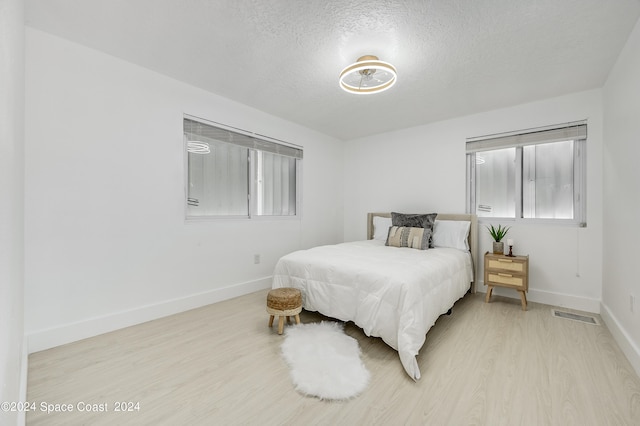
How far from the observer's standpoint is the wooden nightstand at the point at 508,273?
120 inches

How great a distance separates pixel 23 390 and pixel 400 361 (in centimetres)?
229

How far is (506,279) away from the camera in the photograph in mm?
3131

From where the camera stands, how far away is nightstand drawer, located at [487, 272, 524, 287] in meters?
3.05

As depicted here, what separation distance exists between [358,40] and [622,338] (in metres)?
3.11

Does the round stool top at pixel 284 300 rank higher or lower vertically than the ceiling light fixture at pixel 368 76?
lower

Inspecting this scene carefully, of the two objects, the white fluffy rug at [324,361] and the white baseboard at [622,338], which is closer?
the white fluffy rug at [324,361]

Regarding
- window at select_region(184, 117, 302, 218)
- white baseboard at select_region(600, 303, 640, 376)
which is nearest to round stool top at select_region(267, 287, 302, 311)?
window at select_region(184, 117, 302, 218)

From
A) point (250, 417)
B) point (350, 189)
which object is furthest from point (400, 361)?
point (350, 189)

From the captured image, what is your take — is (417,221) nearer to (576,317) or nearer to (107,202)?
(576,317)

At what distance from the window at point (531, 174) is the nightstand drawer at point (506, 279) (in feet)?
2.89

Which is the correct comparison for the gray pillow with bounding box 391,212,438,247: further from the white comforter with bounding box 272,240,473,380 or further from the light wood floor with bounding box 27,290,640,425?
the light wood floor with bounding box 27,290,640,425

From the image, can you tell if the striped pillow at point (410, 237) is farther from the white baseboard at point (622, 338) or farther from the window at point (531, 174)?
the white baseboard at point (622, 338)

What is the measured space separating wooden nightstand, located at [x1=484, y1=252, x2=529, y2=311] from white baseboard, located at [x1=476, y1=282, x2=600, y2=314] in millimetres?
357

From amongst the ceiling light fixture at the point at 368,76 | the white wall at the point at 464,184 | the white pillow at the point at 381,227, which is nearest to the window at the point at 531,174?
the white wall at the point at 464,184
